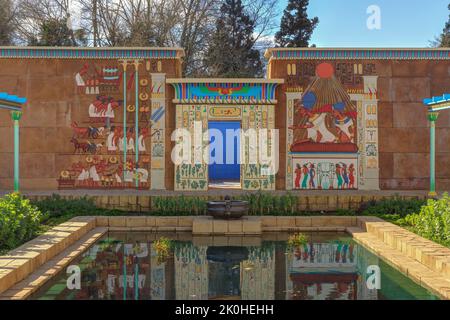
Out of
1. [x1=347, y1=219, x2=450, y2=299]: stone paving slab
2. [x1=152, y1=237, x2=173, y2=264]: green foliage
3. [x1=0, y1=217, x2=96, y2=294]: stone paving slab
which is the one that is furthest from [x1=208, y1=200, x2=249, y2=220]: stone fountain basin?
[x1=0, y1=217, x2=96, y2=294]: stone paving slab

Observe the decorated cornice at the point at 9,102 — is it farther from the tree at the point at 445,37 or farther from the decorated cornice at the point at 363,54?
the tree at the point at 445,37

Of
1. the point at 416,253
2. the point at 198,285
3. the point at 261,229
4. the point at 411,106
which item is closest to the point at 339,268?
the point at 416,253

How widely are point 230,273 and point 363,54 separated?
30.4ft

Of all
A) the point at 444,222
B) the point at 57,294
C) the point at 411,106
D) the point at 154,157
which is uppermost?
the point at 411,106

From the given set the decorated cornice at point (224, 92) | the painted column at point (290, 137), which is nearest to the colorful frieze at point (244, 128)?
the decorated cornice at point (224, 92)

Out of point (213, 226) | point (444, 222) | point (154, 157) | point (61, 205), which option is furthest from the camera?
point (154, 157)

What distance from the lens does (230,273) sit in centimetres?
668

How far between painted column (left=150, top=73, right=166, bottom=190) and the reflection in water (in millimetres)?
5307

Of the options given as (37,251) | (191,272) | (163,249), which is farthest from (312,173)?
(37,251)

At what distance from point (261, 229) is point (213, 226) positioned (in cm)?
87

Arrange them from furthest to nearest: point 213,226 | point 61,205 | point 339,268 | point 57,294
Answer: point 61,205 → point 213,226 → point 339,268 → point 57,294

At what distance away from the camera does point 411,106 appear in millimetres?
14289

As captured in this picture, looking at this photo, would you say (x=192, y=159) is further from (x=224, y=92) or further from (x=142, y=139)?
(x=224, y=92)
